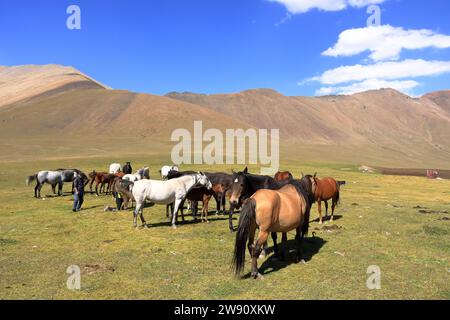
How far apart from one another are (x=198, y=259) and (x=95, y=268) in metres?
3.03

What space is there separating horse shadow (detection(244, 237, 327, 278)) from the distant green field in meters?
0.04

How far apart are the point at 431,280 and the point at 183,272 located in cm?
674

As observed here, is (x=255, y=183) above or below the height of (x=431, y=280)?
above

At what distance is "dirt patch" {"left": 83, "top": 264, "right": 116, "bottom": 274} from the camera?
998cm

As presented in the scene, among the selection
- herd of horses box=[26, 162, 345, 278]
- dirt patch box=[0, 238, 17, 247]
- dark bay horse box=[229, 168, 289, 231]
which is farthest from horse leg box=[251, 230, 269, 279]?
dirt patch box=[0, 238, 17, 247]

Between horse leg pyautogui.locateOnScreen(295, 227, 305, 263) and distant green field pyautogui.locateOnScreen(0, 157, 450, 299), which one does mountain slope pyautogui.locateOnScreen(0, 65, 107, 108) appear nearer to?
distant green field pyautogui.locateOnScreen(0, 157, 450, 299)

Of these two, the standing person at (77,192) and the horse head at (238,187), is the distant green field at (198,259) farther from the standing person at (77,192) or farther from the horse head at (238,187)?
the horse head at (238,187)

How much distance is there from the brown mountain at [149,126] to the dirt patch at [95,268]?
204ft

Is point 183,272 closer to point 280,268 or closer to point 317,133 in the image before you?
point 280,268

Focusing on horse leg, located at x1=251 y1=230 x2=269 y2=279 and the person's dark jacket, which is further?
the person's dark jacket

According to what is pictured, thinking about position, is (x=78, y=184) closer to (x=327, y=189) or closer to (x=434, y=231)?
(x=327, y=189)

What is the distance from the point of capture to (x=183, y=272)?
9977 millimetres

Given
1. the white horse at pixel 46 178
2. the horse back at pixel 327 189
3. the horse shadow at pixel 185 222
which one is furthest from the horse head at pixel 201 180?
the white horse at pixel 46 178
